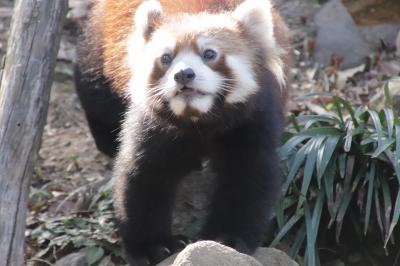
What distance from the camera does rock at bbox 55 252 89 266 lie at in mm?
4930

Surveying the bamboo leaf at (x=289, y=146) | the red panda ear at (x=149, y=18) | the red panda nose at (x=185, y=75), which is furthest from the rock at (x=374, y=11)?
the red panda nose at (x=185, y=75)

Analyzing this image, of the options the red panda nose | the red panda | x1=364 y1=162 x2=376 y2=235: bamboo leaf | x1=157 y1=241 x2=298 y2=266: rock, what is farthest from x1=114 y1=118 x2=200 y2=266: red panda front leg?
x1=364 y1=162 x2=376 y2=235: bamboo leaf

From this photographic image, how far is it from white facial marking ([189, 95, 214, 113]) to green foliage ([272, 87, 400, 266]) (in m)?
1.04

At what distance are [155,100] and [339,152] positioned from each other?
1.33 m

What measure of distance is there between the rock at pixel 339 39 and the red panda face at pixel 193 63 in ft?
9.08

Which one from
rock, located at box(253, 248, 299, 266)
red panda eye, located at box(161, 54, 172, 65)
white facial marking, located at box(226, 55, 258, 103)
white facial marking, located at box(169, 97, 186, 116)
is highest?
red panda eye, located at box(161, 54, 172, 65)

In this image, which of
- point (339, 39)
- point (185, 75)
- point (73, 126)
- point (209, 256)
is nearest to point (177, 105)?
point (185, 75)

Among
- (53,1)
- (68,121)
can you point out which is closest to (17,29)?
(53,1)

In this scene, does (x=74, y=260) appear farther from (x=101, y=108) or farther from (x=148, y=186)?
(x=101, y=108)

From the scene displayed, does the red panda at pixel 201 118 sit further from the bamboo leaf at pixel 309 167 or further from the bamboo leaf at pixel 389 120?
the bamboo leaf at pixel 389 120

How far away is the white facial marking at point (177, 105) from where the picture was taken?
12.8 feet

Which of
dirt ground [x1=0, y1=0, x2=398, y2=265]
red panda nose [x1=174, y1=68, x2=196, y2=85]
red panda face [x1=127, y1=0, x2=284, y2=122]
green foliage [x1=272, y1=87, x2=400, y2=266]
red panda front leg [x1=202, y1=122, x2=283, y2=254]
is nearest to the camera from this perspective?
red panda nose [x1=174, y1=68, x2=196, y2=85]

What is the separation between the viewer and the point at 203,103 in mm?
3900

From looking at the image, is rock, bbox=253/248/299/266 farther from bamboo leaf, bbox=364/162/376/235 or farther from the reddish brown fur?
the reddish brown fur
